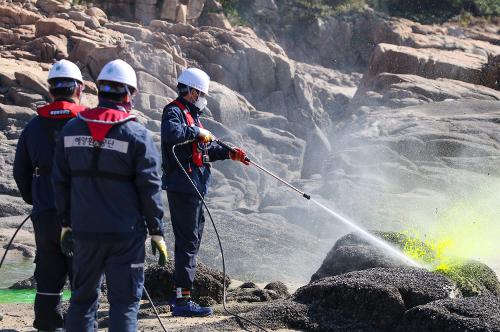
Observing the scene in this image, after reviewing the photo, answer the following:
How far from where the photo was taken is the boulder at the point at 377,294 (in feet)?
23.0

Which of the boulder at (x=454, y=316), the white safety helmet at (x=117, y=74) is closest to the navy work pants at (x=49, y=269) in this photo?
the white safety helmet at (x=117, y=74)

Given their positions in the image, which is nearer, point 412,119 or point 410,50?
point 412,119

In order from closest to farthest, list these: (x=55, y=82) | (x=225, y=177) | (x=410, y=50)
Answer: (x=55, y=82) → (x=225, y=177) → (x=410, y=50)

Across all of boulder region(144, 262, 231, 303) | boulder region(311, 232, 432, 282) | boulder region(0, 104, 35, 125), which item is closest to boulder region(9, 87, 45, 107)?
boulder region(0, 104, 35, 125)

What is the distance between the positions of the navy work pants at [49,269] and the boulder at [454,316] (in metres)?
2.67

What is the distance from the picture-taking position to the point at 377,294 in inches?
277

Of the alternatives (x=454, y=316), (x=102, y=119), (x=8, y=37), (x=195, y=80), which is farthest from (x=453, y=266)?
(x=8, y=37)

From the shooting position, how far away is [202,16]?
37.7m

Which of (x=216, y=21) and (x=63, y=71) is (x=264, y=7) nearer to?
(x=216, y=21)

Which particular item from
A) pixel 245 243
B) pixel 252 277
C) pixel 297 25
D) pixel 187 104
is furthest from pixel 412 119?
pixel 297 25

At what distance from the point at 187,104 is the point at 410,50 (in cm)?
2522

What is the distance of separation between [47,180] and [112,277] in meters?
1.34

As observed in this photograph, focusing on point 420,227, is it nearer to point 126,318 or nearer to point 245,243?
point 245,243

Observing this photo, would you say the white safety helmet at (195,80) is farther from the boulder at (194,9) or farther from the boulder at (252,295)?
the boulder at (194,9)
